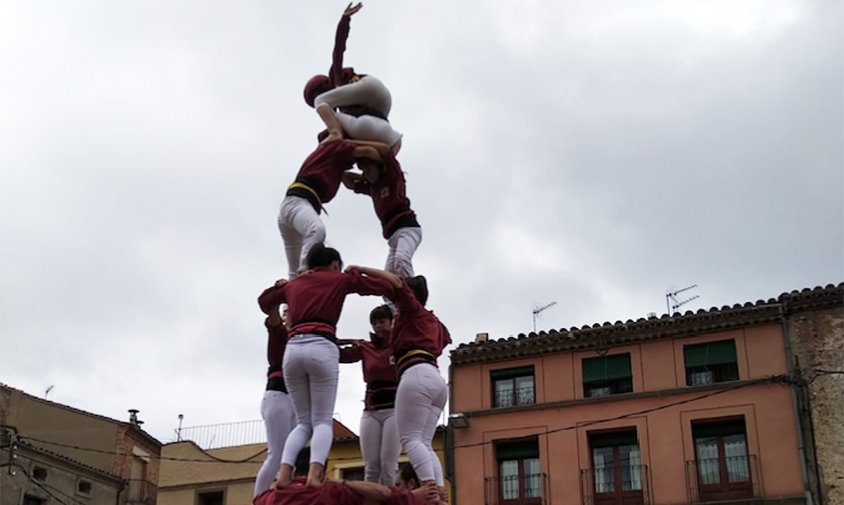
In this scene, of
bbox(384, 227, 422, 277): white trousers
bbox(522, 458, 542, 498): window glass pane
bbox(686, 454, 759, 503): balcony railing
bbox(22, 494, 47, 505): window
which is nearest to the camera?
bbox(384, 227, 422, 277): white trousers

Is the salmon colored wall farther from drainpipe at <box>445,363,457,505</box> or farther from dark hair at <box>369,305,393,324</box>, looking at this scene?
dark hair at <box>369,305,393,324</box>

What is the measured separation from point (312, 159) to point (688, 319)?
24.5 m

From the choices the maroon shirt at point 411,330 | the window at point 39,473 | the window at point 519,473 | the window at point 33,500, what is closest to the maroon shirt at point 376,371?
the maroon shirt at point 411,330

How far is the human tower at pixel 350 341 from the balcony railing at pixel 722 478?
22770 millimetres

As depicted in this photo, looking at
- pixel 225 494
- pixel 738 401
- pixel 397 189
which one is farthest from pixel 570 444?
pixel 397 189

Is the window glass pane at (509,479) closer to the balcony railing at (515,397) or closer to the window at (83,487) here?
the balcony railing at (515,397)

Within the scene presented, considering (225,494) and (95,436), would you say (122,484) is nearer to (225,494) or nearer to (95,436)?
(95,436)

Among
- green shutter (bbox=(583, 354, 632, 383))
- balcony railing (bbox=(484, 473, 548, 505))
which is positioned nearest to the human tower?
balcony railing (bbox=(484, 473, 548, 505))

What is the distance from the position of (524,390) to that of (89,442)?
18.3 m

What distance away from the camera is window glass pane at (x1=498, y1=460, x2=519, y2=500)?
34.0 meters

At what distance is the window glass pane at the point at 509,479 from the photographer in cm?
3397

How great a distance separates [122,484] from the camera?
4275 centimetres

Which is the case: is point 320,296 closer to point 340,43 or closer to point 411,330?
point 411,330

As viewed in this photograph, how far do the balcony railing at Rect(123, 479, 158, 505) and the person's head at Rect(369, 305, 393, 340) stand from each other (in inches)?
1373
